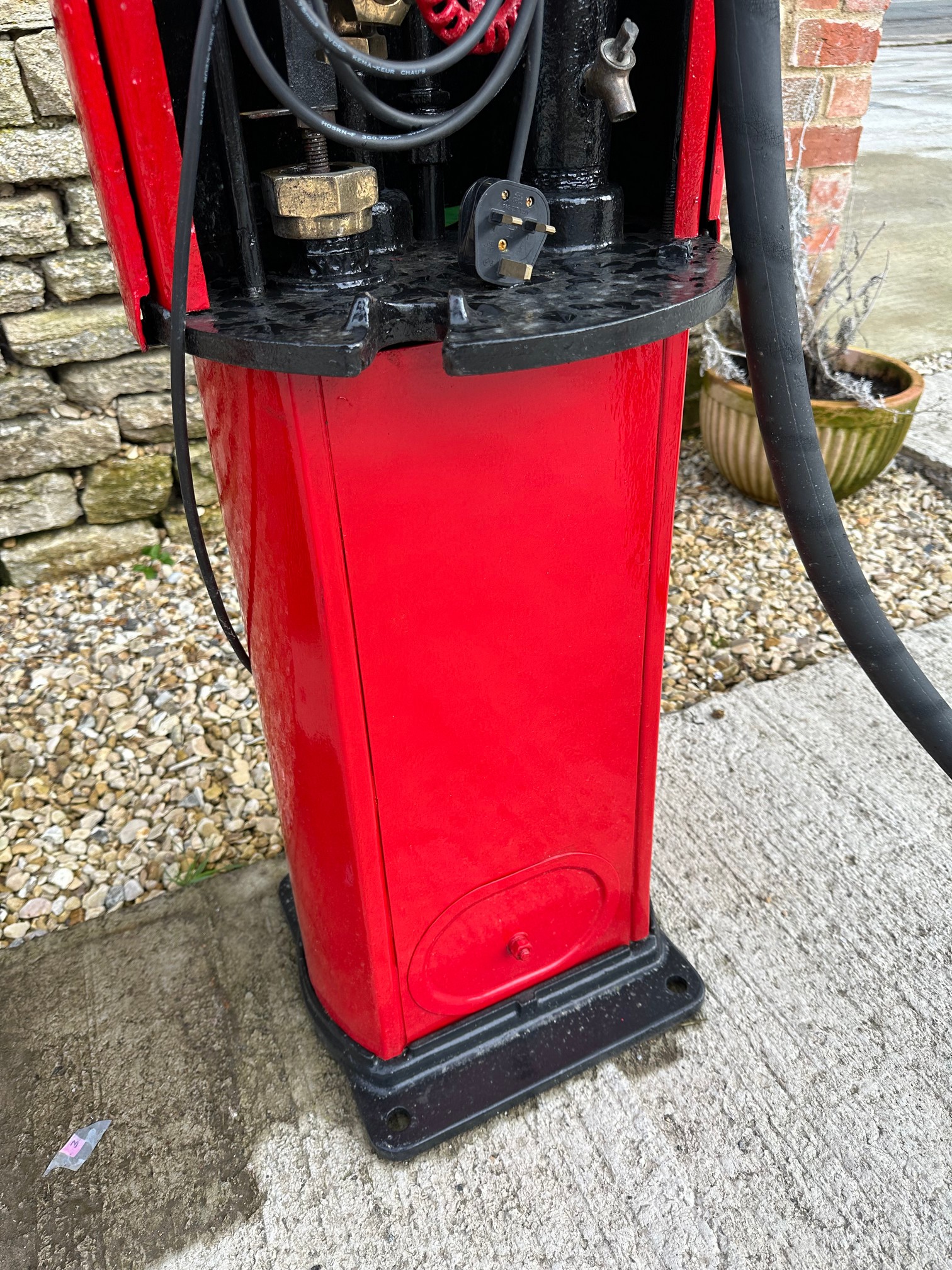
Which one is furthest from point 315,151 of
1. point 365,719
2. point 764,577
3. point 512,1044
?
point 764,577

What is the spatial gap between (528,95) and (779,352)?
13.3 inches

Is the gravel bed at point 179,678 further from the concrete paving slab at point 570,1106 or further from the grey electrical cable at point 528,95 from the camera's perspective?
the grey electrical cable at point 528,95

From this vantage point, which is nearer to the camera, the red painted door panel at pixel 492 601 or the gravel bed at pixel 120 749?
the red painted door panel at pixel 492 601

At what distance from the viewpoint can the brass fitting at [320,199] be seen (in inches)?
31.3

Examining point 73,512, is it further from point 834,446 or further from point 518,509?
point 834,446

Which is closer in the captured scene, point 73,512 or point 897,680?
point 897,680

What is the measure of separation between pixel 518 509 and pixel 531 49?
0.40 m

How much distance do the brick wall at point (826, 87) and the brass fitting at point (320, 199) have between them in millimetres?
1987

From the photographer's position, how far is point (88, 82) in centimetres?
72

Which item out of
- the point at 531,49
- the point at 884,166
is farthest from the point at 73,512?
the point at 884,166

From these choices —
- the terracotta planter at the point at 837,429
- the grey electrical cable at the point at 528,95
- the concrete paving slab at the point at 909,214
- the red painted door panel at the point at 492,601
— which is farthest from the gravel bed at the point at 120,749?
the concrete paving slab at the point at 909,214

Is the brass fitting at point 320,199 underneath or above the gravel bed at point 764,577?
above

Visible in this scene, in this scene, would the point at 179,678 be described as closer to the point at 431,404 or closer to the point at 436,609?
the point at 436,609

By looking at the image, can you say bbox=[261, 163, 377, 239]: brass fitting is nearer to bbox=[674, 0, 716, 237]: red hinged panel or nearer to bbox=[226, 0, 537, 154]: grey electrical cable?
bbox=[226, 0, 537, 154]: grey electrical cable
